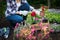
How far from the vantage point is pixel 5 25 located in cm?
556

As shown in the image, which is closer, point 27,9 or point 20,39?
point 20,39

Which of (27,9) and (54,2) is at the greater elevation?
(27,9)

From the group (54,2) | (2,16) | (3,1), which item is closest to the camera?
(2,16)

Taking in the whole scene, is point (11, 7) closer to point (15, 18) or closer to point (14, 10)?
point (14, 10)

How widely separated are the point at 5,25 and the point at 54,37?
4.06ft

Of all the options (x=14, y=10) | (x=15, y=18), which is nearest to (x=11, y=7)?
(x=14, y=10)

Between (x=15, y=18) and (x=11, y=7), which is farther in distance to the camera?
(x=11, y=7)

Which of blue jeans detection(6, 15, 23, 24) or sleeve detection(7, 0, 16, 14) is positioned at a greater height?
sleeve detection(7, 0, 16, 14)

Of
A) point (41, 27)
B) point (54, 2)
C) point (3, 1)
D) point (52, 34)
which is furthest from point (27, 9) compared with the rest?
point (54, 2)

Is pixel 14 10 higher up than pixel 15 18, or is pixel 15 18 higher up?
pixel 14 10

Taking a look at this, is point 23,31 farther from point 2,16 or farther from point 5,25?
point 2,16

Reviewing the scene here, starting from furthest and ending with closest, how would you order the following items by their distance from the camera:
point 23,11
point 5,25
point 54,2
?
point 54,2
point 5,25
point 23,11

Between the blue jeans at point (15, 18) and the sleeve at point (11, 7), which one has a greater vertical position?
the sleeve at point (11, 7)

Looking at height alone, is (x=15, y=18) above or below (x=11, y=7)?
below
